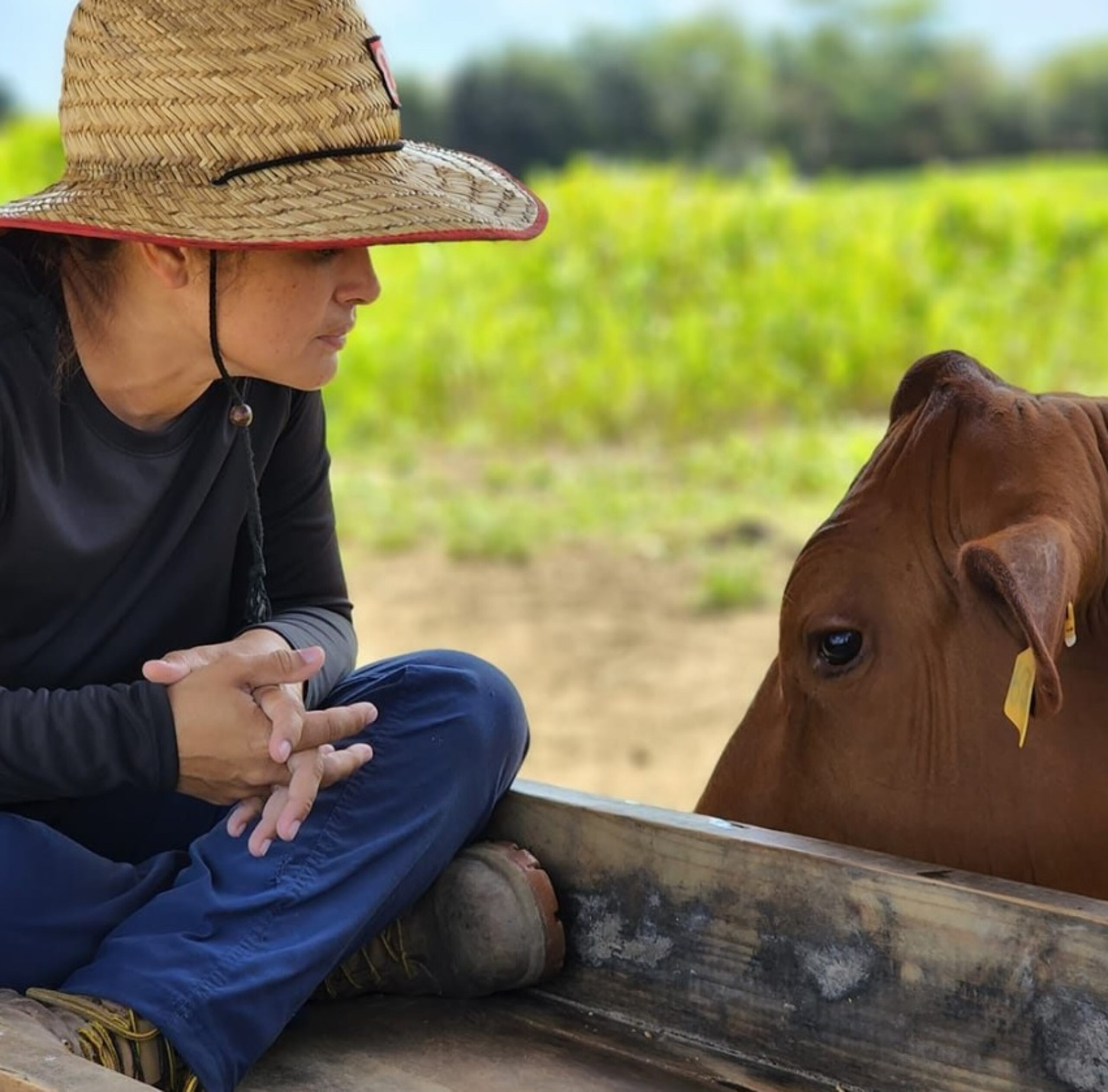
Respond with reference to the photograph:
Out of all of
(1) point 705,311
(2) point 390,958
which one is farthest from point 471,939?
(1) point 705,311

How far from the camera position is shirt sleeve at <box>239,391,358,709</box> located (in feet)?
7.75

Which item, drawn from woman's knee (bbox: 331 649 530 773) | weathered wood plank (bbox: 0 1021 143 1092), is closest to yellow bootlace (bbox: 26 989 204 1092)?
weathered wood plank (bbox: 0 1021 143 1092)

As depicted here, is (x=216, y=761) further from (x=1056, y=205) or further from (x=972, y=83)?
(x=972, y=83)

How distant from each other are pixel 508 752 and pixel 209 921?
0.43m

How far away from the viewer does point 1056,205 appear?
1237 cm

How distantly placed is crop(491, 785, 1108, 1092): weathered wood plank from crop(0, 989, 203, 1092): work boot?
0.52 m

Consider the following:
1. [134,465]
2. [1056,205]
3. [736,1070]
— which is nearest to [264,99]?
[134,465]

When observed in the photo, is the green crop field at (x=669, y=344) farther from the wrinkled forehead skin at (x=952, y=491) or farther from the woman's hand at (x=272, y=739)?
the woman's hand at (x=272, y=739)

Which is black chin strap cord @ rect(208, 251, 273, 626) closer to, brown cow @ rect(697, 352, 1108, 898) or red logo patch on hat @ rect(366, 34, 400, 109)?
red logo patch on hat @ rect(366, 34, 400, 109)

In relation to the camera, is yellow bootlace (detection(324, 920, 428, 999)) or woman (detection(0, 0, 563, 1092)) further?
yellow bootlace (detection(324, 920, 428, 999))

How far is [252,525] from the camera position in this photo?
7.35ft

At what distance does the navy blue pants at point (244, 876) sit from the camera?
6.15 ft

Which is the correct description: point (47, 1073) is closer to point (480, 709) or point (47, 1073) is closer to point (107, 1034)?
point (107, 1034)

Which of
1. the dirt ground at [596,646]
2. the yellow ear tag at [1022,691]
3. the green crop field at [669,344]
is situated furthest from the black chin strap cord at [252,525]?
the green crop field at [669,344]
